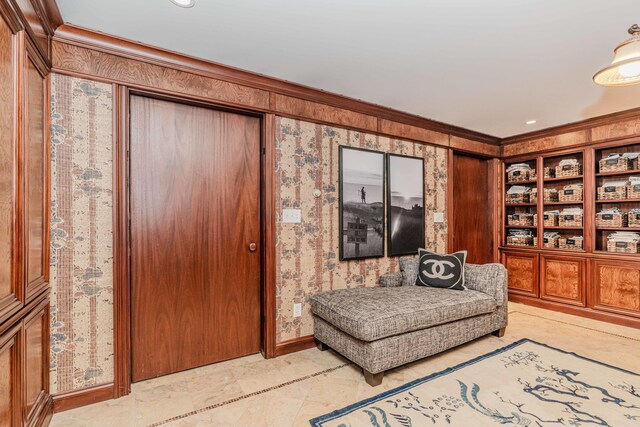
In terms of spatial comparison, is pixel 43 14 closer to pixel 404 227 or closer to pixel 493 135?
pixel 404 227

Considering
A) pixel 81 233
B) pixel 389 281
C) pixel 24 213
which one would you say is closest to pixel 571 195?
pixel 389 281

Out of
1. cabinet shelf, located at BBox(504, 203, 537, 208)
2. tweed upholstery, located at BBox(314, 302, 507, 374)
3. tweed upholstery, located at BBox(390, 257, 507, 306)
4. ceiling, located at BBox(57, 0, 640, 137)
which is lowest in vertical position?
tweed upholstery, located at BBox(314, 302, 507, 374)

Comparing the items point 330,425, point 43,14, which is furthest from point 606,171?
point 43,14

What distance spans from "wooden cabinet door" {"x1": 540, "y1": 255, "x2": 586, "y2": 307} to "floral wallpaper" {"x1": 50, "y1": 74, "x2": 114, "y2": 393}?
187 inches

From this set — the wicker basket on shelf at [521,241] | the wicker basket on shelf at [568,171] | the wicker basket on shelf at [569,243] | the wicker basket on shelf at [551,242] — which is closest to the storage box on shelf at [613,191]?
the wicker basket on shelf at [568,171]

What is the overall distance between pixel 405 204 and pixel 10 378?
3257 mm

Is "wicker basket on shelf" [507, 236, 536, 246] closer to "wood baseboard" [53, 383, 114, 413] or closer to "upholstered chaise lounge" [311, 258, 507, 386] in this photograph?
"upholstered chaise lounge" [311, 258, 507, 386]

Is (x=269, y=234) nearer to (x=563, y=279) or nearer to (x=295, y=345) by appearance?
(x=295, y=345)

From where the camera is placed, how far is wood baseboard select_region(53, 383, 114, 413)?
1.98 m

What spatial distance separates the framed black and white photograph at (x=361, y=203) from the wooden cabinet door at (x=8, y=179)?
229cm

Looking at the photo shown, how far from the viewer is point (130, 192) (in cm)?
229

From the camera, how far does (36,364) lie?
1.75 meters

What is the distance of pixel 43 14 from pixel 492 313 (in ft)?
12.8

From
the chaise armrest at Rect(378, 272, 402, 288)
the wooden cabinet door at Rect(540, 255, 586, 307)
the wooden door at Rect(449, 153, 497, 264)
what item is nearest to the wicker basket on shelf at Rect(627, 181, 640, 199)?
the wooden cabinet door at Rect(540, 255, 586, 307)
